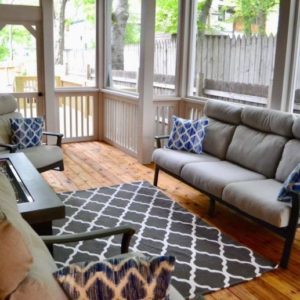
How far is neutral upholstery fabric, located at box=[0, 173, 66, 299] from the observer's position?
1127 mm

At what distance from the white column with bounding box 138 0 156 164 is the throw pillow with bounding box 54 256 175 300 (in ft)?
13.0

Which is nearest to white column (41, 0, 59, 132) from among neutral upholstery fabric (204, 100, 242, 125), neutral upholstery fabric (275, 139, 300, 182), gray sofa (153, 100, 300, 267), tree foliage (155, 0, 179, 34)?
tree foliage (155, 0, 179, 34)

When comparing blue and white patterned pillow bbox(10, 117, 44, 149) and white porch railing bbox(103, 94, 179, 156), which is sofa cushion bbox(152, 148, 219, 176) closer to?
white porch railing bbox(103, 94, 179, 156)

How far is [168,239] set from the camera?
3.09 metres

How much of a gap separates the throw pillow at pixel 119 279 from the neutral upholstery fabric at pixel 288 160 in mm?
2239

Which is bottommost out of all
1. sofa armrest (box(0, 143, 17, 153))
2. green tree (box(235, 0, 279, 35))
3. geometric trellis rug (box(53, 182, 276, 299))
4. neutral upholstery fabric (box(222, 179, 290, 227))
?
geometric trellis rug (box(53, 182, 276, 299))

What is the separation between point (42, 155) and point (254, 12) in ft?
8.78

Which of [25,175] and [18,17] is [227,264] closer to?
[25,175]

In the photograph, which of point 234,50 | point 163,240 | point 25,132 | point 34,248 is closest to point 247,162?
point 163,240

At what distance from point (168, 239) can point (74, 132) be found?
3811mm

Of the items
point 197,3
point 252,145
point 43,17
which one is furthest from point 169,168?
point 43,17

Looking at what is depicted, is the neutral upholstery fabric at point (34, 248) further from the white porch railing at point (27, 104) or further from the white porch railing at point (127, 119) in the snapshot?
the white porch railing at point (27, 104)

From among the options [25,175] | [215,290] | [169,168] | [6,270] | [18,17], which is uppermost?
[18,17]

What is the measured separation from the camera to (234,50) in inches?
175
